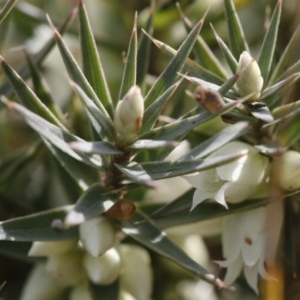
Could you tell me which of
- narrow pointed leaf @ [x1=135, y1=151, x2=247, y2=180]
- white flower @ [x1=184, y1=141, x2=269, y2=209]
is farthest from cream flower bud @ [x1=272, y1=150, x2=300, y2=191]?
narrow pointed leaf @ [x1=135, y1=151, x2=247, y2=180]

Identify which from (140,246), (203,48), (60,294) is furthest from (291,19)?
(60,294)

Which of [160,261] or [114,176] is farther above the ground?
[114,176]

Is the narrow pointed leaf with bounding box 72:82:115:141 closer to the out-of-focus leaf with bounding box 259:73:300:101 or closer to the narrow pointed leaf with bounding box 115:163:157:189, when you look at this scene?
the narrow pointed leaf with bounding box 115:163:157:189

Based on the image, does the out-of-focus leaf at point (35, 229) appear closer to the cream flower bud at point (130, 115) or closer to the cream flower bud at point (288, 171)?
the cream flower bud at point (130, 115)

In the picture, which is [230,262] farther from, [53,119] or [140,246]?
[53,119]

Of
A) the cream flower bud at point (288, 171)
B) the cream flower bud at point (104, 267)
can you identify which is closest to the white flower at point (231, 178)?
the cream flower bud at point (288, 171)

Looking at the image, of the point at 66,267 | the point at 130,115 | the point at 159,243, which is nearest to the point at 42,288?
the point at 66,267
